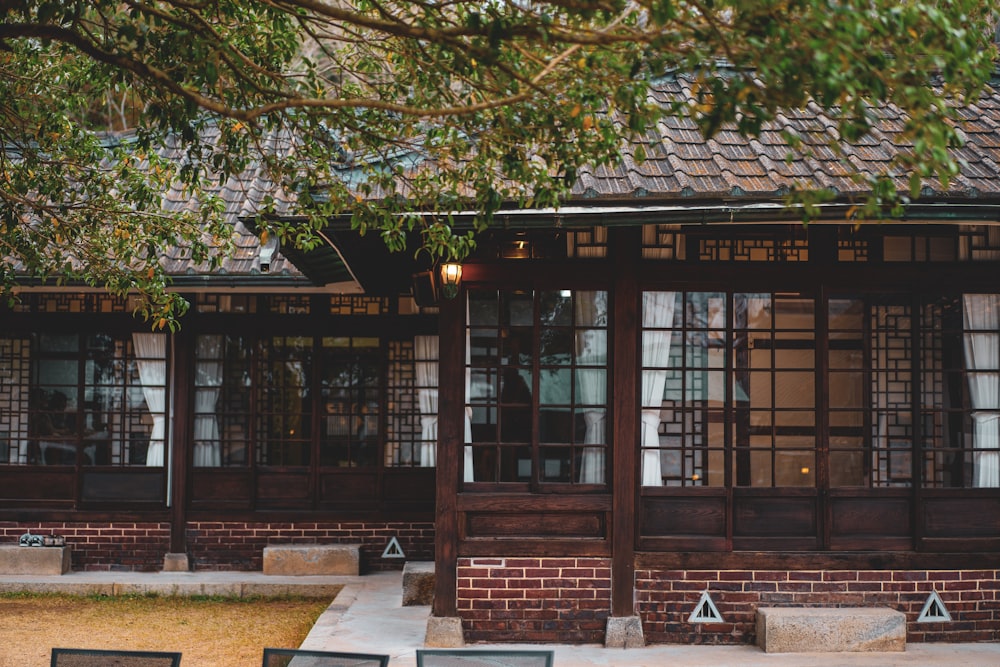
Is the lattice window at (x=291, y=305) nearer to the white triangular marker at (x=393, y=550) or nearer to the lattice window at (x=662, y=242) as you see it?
the white triangular marker at (x=393, y=550)

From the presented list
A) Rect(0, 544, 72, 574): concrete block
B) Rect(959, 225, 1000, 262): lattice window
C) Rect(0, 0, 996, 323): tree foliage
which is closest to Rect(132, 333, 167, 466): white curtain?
Rect(0, 544, 72, 574): concrete block

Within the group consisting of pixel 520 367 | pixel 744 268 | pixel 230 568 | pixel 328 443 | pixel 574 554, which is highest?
pixel 744 268

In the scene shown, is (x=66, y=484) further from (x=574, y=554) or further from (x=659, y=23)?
(x=659, y=23)

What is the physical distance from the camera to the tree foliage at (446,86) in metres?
4.00

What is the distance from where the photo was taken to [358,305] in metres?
11.4

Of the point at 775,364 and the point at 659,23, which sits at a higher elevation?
the point at 659,23

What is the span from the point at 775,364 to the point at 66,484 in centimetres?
787

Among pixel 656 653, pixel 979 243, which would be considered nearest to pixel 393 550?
pixel 656 653

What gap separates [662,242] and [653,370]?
3.23 feet

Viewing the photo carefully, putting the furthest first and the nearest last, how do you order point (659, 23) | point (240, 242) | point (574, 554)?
point (240, 242)
point (574, 554)
point (659, 23)

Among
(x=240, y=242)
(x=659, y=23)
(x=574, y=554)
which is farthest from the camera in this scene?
(x=240, y=242)

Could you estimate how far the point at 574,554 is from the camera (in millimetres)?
7676

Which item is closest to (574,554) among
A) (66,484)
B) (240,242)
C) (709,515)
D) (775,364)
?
(709,515)

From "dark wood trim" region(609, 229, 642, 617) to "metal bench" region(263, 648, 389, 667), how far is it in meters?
3.28
